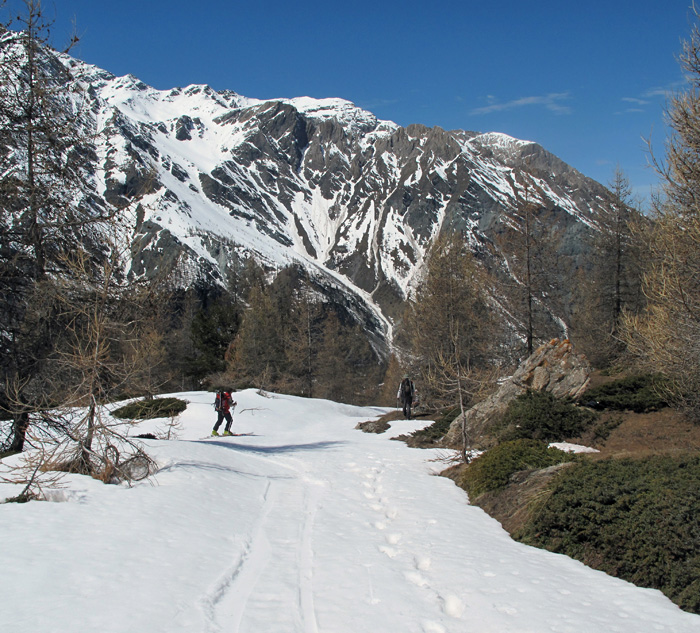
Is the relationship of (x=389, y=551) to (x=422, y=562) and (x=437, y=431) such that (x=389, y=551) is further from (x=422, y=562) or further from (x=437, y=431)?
(x=437, y=431)

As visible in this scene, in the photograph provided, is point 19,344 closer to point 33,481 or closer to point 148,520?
point 33,481

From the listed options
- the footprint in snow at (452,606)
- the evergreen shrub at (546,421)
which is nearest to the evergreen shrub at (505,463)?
the evergreen shrub at (546,421)

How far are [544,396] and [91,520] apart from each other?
1104 centimetres

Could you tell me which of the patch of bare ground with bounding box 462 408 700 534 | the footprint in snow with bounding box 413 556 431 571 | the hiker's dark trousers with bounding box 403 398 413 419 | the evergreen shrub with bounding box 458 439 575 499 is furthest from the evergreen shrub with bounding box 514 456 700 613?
the hiker's dark trousers with bounding box 403 398 413 419

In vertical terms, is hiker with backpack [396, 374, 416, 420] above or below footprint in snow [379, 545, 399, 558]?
above

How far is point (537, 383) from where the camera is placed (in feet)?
48.1

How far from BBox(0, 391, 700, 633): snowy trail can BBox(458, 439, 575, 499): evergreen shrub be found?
1.93 ft

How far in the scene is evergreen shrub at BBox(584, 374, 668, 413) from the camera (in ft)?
41.0

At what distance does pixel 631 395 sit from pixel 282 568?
10644 mm

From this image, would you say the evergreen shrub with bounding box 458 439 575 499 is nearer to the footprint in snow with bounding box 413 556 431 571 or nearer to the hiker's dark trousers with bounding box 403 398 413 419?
the footprint in snow with bounding box 413 556 431 571

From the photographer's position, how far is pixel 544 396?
13531 millimetres

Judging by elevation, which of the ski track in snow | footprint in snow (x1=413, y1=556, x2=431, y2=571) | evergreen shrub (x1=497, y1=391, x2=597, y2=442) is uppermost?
evergreen shrub (x1=497, y1=391, x2=597, y2=442)

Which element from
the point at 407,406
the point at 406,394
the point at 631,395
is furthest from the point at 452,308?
the point at 631,395

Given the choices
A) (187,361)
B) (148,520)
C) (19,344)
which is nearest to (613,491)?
(148,520)
